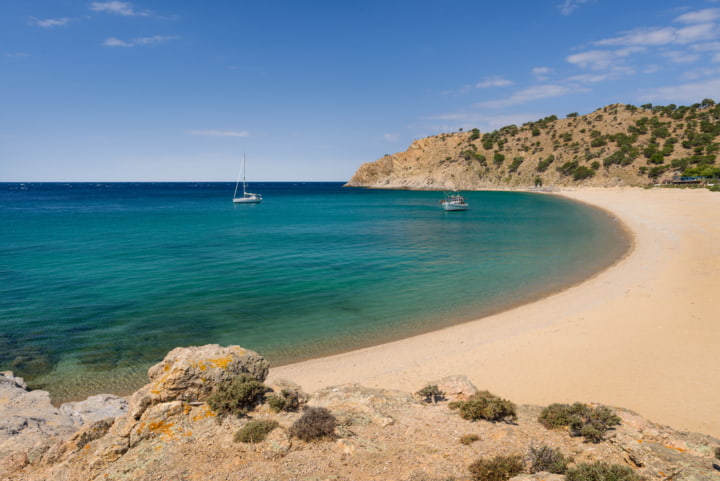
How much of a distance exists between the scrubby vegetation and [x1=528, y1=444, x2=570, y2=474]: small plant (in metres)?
0.95

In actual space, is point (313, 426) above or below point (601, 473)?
below

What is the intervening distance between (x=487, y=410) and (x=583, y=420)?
1.58 metres

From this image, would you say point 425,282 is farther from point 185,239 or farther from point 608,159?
point 608,159

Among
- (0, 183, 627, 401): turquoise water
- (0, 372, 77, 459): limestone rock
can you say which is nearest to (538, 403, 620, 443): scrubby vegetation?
Result: (0, 183, 627, 401): turquoise water

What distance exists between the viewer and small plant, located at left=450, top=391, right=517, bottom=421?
23.0ft

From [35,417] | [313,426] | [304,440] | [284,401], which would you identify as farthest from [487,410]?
[35,417]

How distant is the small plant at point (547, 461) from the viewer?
17.3 feet

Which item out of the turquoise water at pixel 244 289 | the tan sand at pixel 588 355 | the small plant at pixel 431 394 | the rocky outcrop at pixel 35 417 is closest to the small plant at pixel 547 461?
the small plant at pixel 431 394

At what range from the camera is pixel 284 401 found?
707 cm

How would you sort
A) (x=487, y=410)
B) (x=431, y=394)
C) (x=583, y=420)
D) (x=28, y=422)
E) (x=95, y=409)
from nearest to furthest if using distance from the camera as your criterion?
(x=583, y=420) < (x=487, y=410) < (x=28, y=422) < (x=431, y=394) < (x=95, y=409)

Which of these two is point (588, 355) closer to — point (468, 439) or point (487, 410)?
point (487, 410)

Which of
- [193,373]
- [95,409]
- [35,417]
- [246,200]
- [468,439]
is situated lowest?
[95,409]

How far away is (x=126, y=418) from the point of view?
21.0 ft

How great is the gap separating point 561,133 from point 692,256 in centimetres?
12442
